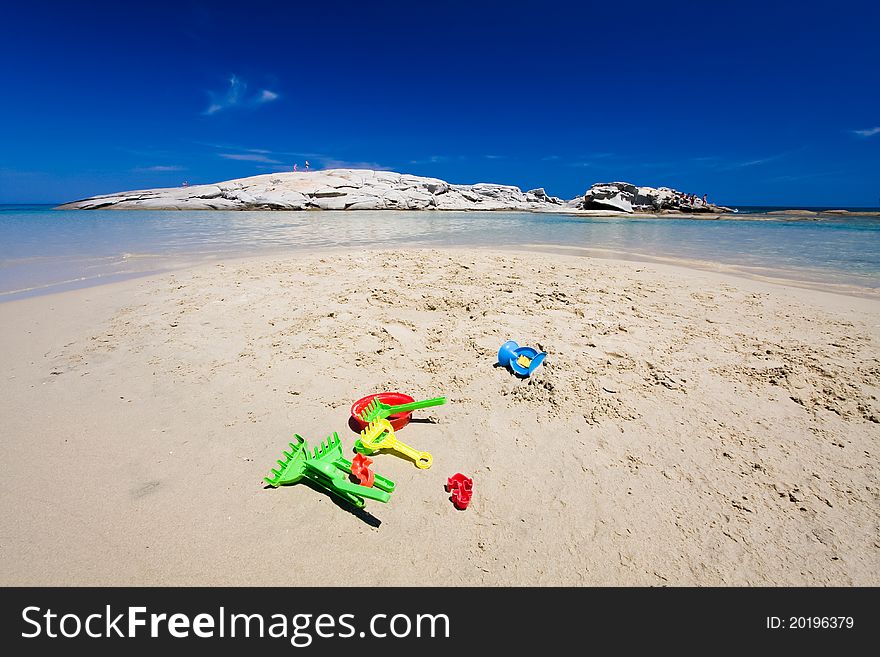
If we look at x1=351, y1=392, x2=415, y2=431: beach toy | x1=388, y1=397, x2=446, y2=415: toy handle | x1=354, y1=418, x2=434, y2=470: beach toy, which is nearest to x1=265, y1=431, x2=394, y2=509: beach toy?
x1=354, y1=418, x2=434, y2=470: beach toy

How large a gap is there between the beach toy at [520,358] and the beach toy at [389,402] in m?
0.97

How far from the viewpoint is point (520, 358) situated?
3.57m

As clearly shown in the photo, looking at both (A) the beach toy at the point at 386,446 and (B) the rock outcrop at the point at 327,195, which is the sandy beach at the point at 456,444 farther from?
(B) the rock outcrop at the point at 327,195

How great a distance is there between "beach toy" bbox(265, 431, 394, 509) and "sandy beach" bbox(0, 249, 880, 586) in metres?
0.08

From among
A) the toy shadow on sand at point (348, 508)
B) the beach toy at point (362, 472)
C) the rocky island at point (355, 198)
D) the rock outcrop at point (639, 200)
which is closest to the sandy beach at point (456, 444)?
the toy shadow on sand at point (348, 508)

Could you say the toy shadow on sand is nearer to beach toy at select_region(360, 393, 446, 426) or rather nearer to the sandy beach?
the sandy beach

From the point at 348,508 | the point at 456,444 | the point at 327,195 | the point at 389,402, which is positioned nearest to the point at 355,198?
the point at 327,195

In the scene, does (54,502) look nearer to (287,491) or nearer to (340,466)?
(287,491)

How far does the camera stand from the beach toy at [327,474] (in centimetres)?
201

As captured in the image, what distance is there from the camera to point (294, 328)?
173 inches

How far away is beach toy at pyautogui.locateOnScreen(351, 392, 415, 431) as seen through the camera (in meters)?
2.70

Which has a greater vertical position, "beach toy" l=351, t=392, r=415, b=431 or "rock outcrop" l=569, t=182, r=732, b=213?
"rock outcrop" l=569, t=182, r=732, b=213

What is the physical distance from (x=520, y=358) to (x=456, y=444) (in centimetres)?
129
